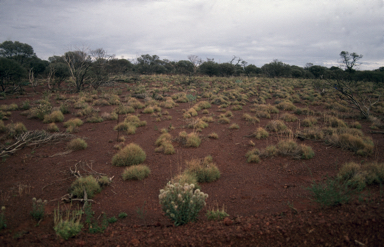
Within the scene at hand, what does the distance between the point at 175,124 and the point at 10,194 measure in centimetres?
883

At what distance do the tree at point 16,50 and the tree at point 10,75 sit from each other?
17624 millimetres

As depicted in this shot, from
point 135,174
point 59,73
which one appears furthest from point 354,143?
point 59,73

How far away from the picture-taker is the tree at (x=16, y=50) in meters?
36.8

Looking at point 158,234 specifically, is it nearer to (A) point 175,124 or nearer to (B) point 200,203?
(B) point 200,203

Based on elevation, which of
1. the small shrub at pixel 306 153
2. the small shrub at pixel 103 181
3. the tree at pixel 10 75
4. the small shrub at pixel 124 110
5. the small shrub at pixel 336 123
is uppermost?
the tree at pixel 10 75

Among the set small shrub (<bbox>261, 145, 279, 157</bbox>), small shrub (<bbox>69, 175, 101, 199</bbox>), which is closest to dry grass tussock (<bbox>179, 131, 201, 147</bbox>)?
small shrub (<bbox>261, 145, 279, 157</bbox>)

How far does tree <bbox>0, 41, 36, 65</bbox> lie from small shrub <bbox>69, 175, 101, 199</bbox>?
41.2 m

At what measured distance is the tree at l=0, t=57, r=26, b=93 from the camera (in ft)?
66.4

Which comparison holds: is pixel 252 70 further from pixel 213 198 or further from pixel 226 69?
pixel 213 198

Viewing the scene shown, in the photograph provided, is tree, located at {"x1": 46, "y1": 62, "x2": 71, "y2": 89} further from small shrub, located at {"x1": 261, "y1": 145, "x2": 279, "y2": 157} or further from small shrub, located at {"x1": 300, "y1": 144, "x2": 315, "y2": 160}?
small shrub, located at {"x1": 300, "y1": 144, "x2": 315, "y2": 160}

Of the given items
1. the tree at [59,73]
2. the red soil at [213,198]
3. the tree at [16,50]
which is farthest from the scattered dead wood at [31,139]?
the tree at [16,50]

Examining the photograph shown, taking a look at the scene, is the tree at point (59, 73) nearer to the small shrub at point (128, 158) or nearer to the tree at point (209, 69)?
the small shrub at point (128, 158)

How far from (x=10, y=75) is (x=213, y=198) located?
83.3 feet

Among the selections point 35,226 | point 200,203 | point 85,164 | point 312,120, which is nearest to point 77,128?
point 85,164
